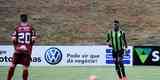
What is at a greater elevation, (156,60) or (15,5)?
(15,5)

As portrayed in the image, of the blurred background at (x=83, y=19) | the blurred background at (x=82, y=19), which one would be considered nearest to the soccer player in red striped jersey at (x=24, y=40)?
the blurred background at (x=83, y=19)

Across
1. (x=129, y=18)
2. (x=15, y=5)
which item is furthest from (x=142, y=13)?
(x=15, y=5)

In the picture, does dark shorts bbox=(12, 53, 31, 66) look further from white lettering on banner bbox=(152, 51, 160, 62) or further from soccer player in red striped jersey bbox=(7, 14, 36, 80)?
white lettering on banner bbox=(152, 51, 160, 62)

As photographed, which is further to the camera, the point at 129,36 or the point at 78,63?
the point at 129,36

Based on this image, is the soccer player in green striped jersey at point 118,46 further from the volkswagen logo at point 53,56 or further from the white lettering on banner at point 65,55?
the volkswagen logo at point 53,56

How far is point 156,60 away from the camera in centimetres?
2523

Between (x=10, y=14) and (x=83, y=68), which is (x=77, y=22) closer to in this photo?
(x=10, y=14)

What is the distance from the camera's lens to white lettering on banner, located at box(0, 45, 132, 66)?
2495cm

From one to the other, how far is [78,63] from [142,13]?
36.3 ft

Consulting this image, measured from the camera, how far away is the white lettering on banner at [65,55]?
25.0 metres

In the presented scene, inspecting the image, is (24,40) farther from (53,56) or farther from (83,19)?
(83,19)

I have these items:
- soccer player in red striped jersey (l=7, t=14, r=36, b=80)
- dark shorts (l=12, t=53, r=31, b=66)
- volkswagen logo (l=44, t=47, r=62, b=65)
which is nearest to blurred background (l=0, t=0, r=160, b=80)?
volkswagen logo (l=44, t=47, r=62, b=65)

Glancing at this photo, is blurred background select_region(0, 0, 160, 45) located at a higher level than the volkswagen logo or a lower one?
higher

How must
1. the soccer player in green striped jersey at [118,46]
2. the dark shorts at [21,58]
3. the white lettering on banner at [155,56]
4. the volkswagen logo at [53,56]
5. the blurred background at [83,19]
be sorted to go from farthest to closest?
the blurred background at [83,19] → the white lettering on banner at [155,56] → the volkswagen logo at [53,56] → the soccer player in green striped jersey at [118,46] → the dark shorts at [21,58]
